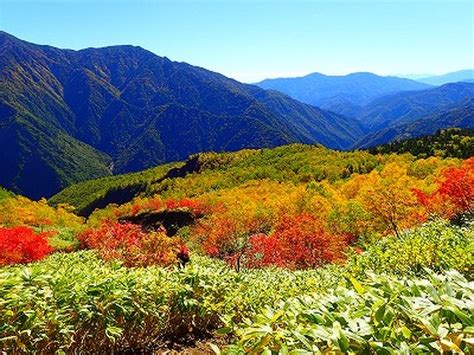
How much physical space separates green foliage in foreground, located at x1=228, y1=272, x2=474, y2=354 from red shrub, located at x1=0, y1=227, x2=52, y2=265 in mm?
32484

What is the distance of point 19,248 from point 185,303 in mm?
28321

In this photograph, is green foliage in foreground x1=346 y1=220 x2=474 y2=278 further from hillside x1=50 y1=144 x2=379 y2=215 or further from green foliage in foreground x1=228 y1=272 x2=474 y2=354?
hillside x1=50 y1=144 x2=379 y2=215

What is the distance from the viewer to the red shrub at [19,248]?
32.6 meters

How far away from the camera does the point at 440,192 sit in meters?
38.5

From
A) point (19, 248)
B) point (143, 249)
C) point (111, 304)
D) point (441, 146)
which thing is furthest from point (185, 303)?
point (441, 146)

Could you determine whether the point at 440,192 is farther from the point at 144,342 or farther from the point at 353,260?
the point at 144,342

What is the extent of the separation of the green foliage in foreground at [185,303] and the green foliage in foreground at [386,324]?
0.04 feet

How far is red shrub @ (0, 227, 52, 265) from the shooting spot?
3256cm

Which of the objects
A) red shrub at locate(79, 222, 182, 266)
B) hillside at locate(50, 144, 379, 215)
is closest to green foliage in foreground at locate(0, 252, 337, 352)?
red shrub at locate(79, 222, 182, 266)

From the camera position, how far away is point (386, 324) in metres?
3.42

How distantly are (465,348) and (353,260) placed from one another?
1150cm

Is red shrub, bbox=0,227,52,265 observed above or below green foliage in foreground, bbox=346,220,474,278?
below

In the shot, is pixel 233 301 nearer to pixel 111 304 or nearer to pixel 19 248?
pixel 111 304

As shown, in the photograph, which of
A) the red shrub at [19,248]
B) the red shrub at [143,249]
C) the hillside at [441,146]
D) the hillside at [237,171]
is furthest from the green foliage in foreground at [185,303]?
the hillside at [237,171]
